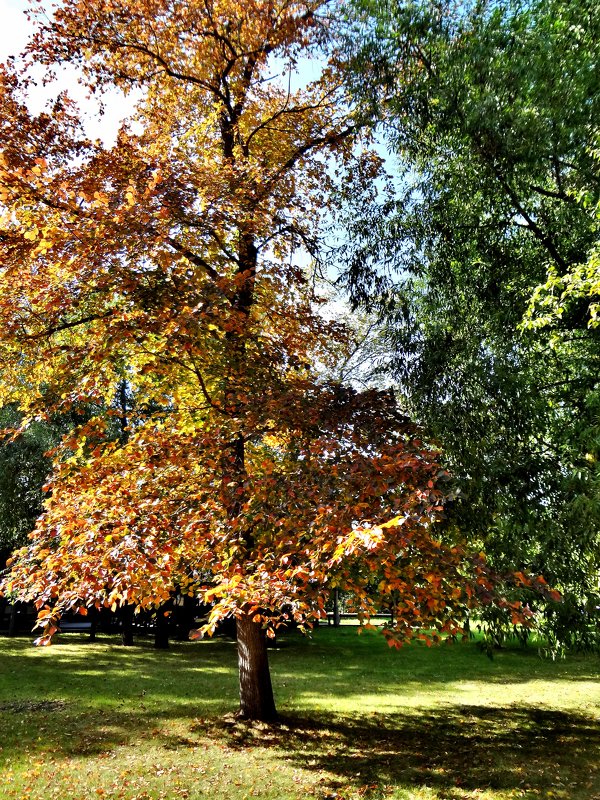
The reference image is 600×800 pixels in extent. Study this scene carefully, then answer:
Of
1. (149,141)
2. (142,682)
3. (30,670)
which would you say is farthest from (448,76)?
(30,670)

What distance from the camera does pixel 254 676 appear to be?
35.6 ft

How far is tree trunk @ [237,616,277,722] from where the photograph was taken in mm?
10789

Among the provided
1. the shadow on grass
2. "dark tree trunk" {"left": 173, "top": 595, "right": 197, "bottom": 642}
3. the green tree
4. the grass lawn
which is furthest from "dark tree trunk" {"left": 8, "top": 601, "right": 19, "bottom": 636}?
the green tree

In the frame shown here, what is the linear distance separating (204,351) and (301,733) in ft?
22.5

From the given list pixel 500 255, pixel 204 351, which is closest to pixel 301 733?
pixel 204 351

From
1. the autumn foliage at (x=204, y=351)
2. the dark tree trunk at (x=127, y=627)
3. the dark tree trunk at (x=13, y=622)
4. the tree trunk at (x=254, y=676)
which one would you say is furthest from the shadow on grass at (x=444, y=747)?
the dark tree trunk at (x=13, y=622)

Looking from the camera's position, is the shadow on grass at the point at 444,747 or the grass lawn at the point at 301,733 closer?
the grass lawn at the point at 301,733

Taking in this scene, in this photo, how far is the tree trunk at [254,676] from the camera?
35.4 feet

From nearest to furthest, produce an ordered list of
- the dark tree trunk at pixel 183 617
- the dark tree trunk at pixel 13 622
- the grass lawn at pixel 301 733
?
1. the grass lawn at pixel 301 733
2. the dark tree trunk at pixel 13 622
3. the dark tree trunk at pixel 183 617

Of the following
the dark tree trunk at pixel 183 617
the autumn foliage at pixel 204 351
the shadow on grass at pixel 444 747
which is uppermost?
the autumn foliage at pixel 204 351

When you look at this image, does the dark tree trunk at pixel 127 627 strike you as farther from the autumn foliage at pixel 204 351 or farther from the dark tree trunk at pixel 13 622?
the autumn foliage at pixel 204 351

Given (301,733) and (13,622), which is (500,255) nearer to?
(301,733)

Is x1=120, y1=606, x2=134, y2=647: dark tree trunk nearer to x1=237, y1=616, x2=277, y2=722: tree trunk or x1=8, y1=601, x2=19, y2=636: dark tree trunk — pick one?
x1=8, y1=601, x2=19, y2=636: dark tree trunk

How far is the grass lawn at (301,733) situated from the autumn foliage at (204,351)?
1873mm
